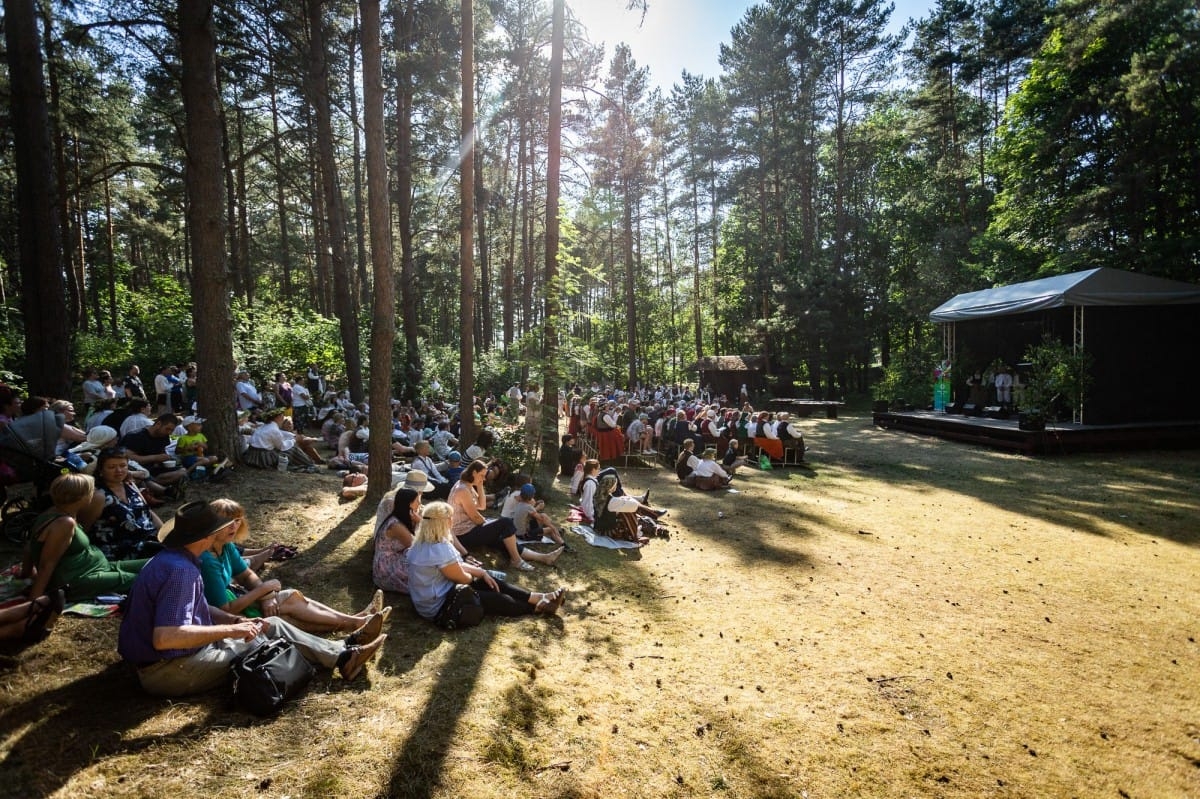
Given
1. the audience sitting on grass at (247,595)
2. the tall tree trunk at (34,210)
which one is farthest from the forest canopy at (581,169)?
the audience sitting on grass at (247,595)

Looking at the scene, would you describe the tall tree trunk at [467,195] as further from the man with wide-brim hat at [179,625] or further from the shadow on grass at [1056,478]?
the shadow on grass at [1056,478]

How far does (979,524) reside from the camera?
8.43 metres

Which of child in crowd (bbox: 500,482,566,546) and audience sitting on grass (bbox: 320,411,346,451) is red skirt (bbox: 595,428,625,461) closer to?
audience sitting on grass (bbox: 320,411,346,451)

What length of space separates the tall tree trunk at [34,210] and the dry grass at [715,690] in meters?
3.59

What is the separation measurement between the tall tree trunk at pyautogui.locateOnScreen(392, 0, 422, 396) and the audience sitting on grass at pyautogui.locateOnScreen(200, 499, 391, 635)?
10.9 meters

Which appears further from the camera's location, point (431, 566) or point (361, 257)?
point (361, 257)

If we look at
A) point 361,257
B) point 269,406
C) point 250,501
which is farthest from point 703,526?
point 361,257

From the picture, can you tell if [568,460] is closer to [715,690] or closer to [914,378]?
[715,690]

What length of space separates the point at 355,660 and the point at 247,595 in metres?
0.94

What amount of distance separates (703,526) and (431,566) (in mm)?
4914

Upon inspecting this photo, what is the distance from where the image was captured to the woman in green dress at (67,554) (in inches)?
144

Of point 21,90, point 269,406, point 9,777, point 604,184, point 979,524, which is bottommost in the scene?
point 979,524

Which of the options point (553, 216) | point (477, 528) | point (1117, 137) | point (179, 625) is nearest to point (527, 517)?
point (477, 528)

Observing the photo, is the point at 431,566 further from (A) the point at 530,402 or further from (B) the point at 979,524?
(B) the point at 979,524
